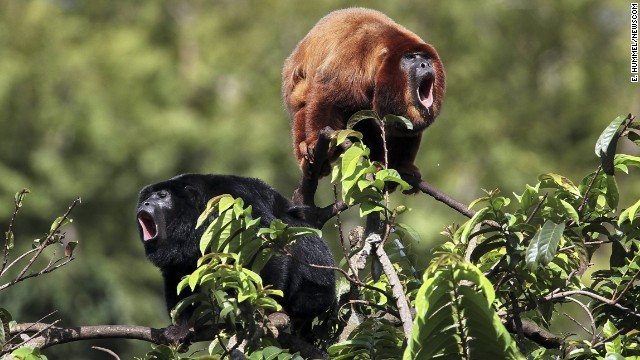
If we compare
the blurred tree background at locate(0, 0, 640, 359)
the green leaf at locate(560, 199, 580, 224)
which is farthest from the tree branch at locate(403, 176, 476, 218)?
the blurred tree background at locate(0, 0, 640, 359)

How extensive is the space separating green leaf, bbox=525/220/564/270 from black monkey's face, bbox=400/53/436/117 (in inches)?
85.0

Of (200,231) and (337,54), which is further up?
(337,54)

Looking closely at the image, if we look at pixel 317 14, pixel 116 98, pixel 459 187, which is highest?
pixel 317 14

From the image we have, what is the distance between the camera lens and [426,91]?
5875 millimetres

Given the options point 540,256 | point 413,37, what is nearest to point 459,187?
point 413,37

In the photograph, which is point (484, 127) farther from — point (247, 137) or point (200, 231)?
point (200, 231)

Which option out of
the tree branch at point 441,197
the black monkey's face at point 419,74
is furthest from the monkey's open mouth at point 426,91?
the tree branch at point 441,197

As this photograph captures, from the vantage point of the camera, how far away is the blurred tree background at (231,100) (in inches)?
895

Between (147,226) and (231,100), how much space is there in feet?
68.2

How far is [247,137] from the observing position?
76.6 ft

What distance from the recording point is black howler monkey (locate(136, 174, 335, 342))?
5367mm

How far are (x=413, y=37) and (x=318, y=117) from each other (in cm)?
71

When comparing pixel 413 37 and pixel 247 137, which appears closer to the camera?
pixel 413 37

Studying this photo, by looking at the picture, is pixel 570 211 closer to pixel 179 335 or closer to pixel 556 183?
pixel 556 183
